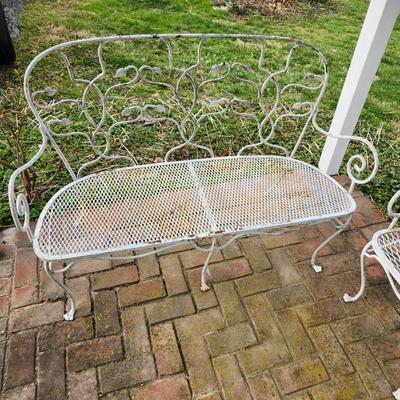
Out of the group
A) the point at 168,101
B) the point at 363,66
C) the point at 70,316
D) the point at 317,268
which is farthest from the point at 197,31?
the point at 70,316

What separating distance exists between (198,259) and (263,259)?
413 mm

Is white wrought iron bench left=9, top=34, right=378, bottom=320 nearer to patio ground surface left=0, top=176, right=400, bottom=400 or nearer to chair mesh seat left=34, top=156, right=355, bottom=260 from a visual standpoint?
chair mesh seat left=34, top=156, right=355, bottom=260

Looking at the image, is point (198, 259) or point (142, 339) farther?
point (198, 259)

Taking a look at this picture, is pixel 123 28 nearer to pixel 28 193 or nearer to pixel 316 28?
pixel 316 28

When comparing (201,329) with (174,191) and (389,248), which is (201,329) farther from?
(389,248)

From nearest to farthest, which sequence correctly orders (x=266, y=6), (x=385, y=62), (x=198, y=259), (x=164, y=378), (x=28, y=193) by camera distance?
(x=164, y=378) → (x=198, y=259) → (x=28, y=193) → (x=385, y=62) → (x=266, y=6)

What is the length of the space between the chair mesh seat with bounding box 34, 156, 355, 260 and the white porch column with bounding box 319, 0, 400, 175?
1.97ft

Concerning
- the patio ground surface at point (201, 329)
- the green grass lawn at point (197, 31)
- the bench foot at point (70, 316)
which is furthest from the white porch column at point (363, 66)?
the bench foot at point (70, 316)

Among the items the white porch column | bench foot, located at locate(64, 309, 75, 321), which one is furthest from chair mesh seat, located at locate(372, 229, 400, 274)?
bench foot, located at locate(64, 309, 75, 321)

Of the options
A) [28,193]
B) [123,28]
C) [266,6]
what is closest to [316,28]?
[266,6]

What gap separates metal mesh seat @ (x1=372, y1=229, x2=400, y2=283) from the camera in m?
1.64

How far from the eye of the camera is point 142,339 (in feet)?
5.99

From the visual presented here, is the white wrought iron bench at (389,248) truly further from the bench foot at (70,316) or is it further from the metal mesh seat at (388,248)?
the bench foot at (70,316)

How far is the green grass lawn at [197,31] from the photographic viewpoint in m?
2.99
